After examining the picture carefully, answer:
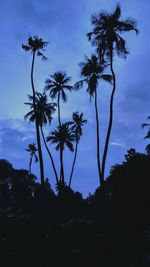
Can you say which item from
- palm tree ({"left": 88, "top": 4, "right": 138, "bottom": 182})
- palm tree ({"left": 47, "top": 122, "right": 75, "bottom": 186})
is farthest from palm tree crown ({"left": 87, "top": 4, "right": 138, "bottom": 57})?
palm tree ({"left": 47, "top": 122, "right": 75, "bottom": 186})

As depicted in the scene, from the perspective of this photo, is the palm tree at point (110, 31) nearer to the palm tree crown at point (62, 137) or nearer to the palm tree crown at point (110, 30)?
the palm tree crown at point (110, 30)

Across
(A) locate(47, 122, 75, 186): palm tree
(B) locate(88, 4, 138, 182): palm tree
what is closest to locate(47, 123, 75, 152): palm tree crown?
(A) locate(47, 122, 75, 186): palm tree

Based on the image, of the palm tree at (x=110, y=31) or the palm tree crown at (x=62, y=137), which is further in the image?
the palm tree crown at (x=62, y=137)

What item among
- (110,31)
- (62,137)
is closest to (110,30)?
(110,31)

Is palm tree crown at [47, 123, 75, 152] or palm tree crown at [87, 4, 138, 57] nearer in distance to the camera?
palm tree crown at [87, 4, 138, 57]

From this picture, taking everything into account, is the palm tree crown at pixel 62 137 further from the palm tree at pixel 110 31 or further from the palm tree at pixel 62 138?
the palm tree at pixel 110 31

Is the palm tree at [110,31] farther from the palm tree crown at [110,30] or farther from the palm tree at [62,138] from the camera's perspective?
the palm tree at [62,138]

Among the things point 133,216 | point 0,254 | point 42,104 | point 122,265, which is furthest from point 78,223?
point 42,104

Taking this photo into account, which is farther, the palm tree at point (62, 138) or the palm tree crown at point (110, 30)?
the palm tree at point (62, 138)

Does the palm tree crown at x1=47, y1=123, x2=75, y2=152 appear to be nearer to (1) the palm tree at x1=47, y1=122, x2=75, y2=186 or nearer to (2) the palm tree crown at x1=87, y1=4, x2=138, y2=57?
(1) the palm tree at x1=47, y1=122, x2=75, y2=186

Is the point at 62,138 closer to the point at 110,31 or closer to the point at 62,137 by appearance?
the point at 62,137

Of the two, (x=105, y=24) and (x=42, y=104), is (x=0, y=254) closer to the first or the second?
(x=105, y=24)

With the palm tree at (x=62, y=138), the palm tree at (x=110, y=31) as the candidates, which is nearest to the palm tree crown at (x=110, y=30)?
the palm tree at (x=110, y=31)

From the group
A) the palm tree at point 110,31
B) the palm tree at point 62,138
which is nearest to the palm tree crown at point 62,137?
the palm tree at point 62,138
